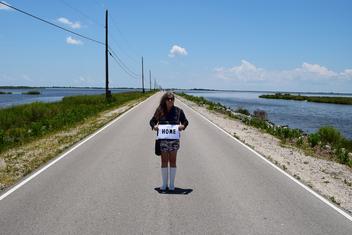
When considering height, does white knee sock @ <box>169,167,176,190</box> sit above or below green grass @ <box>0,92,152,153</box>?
above

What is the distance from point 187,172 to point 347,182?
3746mm

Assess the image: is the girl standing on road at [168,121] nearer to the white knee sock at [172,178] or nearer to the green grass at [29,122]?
the white knee sock at [172,178]

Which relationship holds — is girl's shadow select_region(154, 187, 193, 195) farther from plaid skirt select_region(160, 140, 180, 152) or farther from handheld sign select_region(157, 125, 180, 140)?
handheld sign select_region(157, 125, 180, 140)

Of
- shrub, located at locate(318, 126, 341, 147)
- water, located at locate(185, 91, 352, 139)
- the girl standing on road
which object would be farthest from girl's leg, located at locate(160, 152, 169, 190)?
water, located at locate(185, 91, 352, 139)

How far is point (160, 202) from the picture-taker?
23.1ft

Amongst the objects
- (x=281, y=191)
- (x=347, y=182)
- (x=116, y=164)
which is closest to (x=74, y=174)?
(x=116, y=164)

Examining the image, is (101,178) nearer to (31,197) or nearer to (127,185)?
(127,185)

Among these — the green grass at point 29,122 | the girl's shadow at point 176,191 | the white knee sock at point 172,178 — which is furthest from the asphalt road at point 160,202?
the green grass at point 29,122

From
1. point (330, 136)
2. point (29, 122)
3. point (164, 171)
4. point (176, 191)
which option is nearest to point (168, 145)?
point (164, 171)

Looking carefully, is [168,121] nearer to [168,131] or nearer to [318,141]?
[168,131]

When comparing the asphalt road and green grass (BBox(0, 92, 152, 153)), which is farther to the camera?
green grass (BBox(0, 92, 152, 153))

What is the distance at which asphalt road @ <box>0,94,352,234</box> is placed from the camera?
18.9 ft

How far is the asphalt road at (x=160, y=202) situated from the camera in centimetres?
576

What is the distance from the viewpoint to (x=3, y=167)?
10.2m
